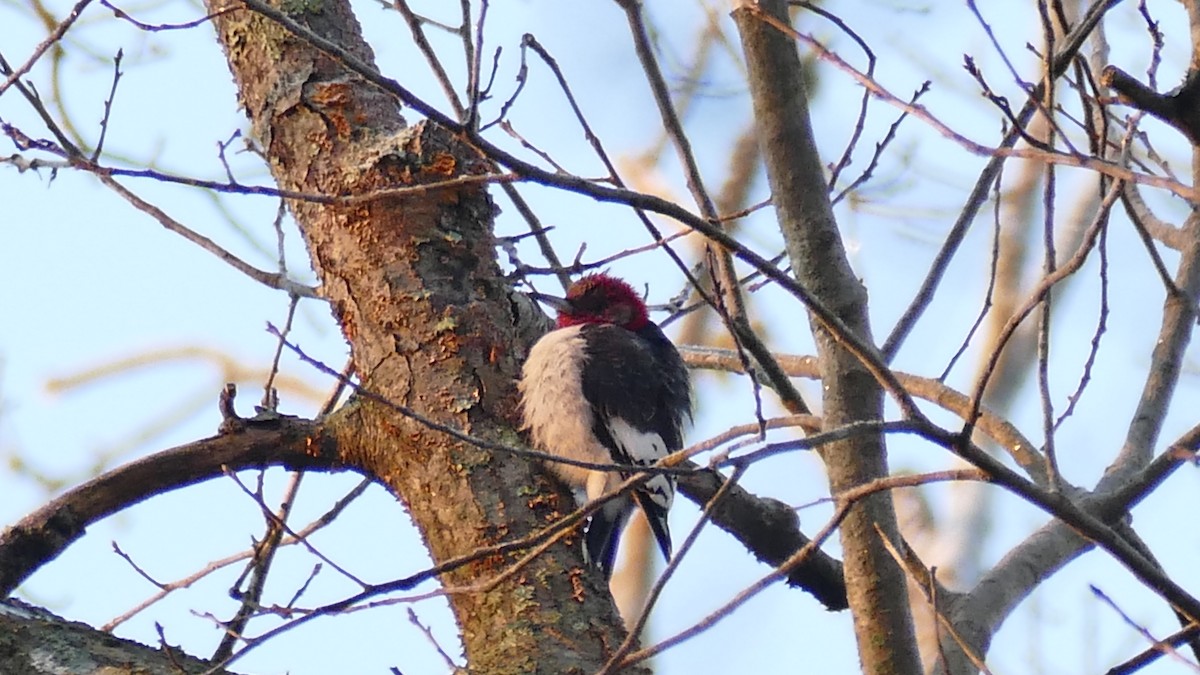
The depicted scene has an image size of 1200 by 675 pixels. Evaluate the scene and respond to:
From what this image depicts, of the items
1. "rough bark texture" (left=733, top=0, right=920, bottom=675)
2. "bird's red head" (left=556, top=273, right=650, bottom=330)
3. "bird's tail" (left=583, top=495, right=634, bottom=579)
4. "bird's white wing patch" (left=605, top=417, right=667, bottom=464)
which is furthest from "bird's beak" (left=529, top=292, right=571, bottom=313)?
"rough bark texture" (left=733, top=0, right=920, bottom=675)

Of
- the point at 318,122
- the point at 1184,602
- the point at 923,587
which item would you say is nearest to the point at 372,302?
the point at 318,122

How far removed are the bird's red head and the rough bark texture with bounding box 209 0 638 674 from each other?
1.18m

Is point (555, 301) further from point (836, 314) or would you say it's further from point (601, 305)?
point (836, 314)

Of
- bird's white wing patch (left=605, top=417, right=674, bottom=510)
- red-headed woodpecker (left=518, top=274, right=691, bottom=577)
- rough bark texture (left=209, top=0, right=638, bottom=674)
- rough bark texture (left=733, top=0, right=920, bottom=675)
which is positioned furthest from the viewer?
bird's white wing patch (left=605, top=417, right=674, bottom=510)

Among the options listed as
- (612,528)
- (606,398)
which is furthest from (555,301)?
(612,528)

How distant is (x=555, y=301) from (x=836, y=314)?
2.11 meters

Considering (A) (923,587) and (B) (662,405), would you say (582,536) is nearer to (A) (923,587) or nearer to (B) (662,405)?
(A) (923,587)

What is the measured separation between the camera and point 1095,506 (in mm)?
2801

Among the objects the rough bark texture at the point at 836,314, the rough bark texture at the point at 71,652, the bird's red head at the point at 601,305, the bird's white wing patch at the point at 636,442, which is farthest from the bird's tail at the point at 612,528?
the bird's red head at the point at 601,305

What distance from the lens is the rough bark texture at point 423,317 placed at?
3.01m

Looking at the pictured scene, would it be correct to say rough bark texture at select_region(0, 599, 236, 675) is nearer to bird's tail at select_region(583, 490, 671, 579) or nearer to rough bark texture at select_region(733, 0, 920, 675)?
bird's tail at select_region(583, 490, 671, 579)

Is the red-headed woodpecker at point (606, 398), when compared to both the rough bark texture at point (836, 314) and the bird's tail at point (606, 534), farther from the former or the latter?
the rough bark texture at point (836, 314)

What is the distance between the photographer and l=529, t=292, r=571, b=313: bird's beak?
15.0ft

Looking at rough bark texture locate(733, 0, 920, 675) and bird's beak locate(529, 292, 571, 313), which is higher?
bird's beak locate(529, 292, 571, 313)
